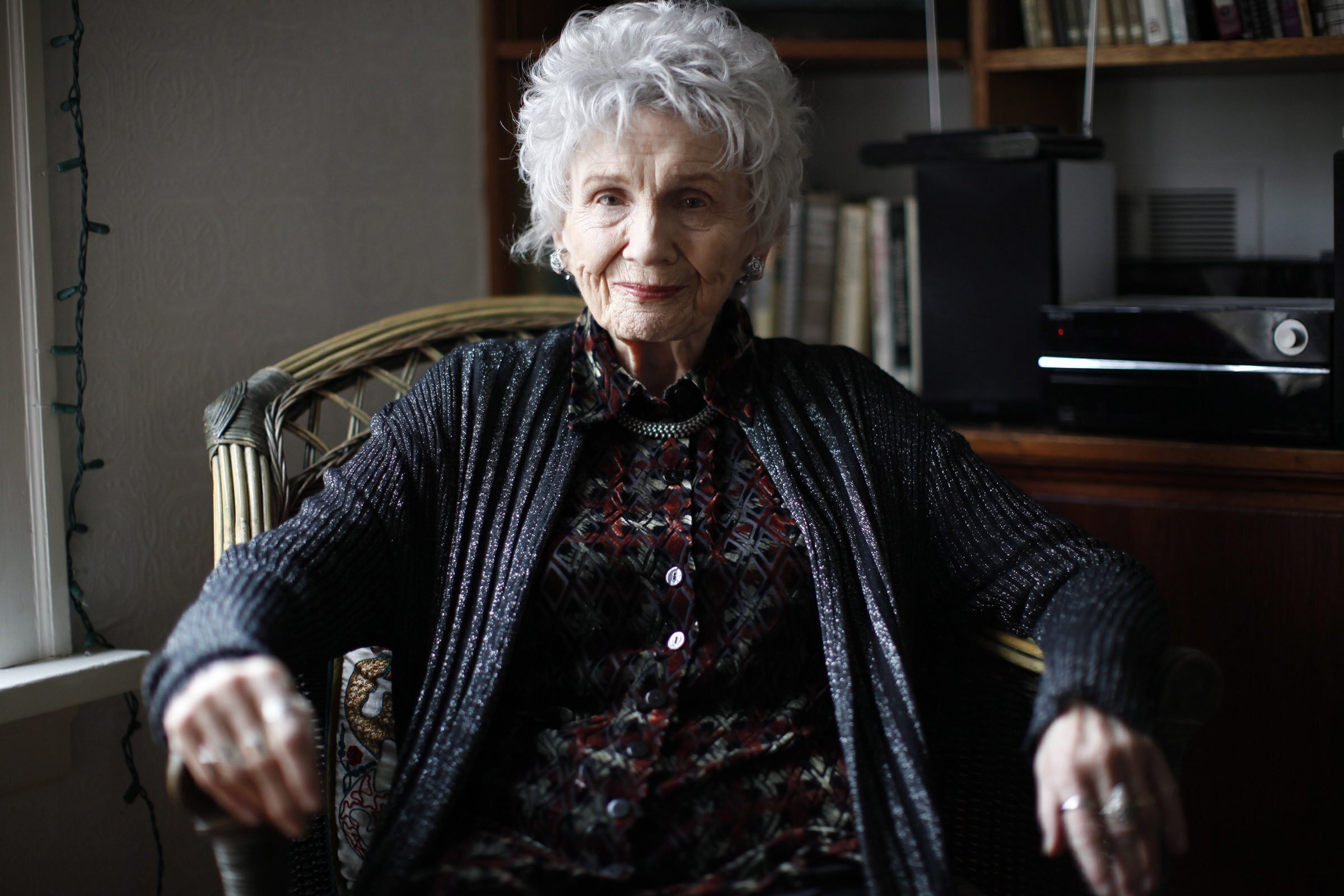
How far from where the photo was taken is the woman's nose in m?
1.24

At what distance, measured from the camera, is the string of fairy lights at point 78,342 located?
146 centimetres

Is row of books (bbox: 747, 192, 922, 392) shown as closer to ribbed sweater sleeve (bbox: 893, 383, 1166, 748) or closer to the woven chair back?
the woven chair back

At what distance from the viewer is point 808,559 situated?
4.09ft

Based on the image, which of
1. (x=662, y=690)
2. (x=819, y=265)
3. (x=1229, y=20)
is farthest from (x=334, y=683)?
(x=1229, y=20)

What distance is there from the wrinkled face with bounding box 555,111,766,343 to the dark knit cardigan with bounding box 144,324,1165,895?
4.7 inches

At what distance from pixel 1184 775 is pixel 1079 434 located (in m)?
0.46

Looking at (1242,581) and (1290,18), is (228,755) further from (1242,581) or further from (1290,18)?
(1290,18)

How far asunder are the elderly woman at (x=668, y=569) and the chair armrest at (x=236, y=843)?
10 centimetres

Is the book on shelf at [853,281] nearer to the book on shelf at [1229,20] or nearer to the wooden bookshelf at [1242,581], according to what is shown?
the wooden bookshelf at [1242,581]

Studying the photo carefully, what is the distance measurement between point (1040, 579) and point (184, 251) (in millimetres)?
1136

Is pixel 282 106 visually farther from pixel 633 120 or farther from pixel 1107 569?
pixel 1107 569

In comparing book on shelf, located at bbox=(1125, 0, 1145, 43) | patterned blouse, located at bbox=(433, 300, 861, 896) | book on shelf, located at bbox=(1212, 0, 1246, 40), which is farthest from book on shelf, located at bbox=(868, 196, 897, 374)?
patterned blouse, located at bbox=(433, 300, 861, 896)

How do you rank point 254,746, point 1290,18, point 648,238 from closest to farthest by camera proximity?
point 254,746 < point 648,238 < point 1290,18

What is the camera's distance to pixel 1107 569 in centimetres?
116
